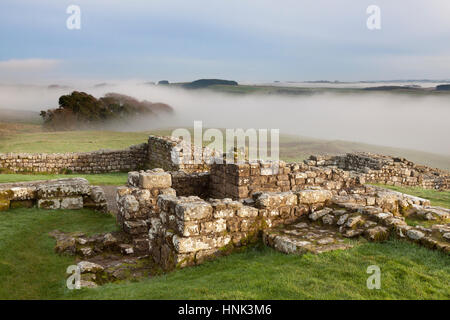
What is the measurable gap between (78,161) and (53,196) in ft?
40.9

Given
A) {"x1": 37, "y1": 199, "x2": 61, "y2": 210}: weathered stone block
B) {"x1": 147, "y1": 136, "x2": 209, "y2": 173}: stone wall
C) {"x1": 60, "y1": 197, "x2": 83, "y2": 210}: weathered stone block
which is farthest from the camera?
{"x1": 147, "y1": 136, "x2": 209, "y2": 173}: stone wall

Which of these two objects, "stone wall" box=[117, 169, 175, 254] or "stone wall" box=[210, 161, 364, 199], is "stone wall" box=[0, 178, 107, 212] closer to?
"stone wall" box=[117, 169, 175, 254]

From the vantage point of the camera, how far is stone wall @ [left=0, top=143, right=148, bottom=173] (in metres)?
23.5

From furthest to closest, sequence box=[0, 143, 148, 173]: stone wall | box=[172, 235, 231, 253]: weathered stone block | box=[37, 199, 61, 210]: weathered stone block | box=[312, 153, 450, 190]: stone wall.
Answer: box=[312, 153, 450, 190]: stone wall, box=[0, 143, 148, 173]: stone wall, box=[37, 199, 61, 210]: weathered stone block, box=[172, 235, 231, 253]: weathered stone block

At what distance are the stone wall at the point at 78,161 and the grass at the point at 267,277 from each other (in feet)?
52.8

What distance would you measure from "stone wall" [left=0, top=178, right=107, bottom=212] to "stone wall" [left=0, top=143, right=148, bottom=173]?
11244 millimetres

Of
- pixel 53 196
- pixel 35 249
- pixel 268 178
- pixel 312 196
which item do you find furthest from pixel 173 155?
pixel 312 196

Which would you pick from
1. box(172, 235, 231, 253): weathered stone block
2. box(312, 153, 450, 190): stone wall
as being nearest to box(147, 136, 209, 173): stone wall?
box(312, 153, 450, 190): stone wall

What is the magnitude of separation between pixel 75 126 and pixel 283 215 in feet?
110

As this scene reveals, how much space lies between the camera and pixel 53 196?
→ 12547 mm

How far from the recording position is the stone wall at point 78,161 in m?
23.5

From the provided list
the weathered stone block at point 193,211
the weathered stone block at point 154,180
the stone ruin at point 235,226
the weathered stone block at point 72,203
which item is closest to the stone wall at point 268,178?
the stone ruin at point 235,226

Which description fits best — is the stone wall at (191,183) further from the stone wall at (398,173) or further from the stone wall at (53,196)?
the stone wall at (398,173)
